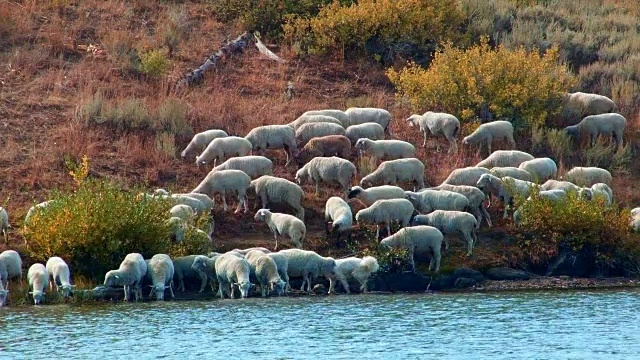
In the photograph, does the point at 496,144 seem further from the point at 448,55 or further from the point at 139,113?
the point at 139,113

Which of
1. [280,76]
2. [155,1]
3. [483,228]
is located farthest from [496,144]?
[155,1]

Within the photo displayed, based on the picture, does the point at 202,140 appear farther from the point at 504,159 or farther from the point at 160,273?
the point at 160,273

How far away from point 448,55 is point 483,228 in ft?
22.7

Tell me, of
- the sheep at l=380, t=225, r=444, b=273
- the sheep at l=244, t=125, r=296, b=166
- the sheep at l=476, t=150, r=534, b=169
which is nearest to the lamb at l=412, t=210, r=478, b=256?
the sheep at l=380, t=225, r=444, b=273

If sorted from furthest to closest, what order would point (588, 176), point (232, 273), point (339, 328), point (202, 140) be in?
point (202, 140) < point (588, 176) < point (232, 273) < point (339, 328)

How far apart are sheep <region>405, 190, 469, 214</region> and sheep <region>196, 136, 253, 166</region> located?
13.0 feet

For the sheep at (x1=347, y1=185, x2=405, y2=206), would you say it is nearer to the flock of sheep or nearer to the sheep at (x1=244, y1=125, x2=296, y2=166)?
the flock of sheep

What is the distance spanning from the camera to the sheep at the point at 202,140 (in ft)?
98.1

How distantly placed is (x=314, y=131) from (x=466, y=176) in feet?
12.2

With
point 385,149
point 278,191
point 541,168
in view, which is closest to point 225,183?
point 278,191

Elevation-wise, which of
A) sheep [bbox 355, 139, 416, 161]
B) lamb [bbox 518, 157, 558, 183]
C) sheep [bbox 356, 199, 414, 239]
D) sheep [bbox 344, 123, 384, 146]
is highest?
sheep [bbox 344, 123, 384, 146]

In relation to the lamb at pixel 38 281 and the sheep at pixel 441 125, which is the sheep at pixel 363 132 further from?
the lamb at pixel 38 281

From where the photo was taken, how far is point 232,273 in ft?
77.2

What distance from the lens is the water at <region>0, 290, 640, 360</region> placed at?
1962cm
